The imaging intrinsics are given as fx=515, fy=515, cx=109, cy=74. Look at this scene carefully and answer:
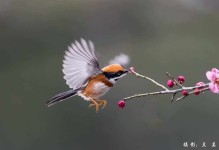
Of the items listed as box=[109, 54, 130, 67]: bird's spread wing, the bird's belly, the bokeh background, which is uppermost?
the bokeh background

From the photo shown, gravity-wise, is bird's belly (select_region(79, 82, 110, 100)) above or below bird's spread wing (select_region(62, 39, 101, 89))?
below

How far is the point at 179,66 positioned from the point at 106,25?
1.35m

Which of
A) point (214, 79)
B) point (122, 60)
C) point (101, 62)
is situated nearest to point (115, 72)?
point (122, 60)

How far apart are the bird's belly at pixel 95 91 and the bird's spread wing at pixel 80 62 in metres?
0.02

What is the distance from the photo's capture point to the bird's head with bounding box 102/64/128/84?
1.04 meters

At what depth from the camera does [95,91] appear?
Result: 1.09 meters

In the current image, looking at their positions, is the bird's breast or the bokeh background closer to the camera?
the bird's breast

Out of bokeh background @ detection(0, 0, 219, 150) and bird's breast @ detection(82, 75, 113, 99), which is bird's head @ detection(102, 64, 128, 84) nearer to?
bird's breast @ detection(82, 75, 113, 99)

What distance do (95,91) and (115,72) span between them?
69 millimetres

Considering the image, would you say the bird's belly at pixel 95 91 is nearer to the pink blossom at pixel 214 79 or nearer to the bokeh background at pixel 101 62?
→ the pink blossom at pixel 214 79

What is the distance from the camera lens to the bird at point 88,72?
3.41ft

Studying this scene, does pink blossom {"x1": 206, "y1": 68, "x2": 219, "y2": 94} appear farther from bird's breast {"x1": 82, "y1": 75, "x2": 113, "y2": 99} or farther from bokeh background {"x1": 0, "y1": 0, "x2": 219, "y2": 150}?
bokeh background {"x1": 0, "y1": 0, "x2": 219, "y2": 150}

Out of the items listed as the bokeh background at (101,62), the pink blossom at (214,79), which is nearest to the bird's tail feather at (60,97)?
the pink blossom at (214,79)

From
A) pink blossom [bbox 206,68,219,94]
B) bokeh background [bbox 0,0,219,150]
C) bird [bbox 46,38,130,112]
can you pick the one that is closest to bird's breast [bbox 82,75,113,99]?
bird [bbox 46,38,130,112]
